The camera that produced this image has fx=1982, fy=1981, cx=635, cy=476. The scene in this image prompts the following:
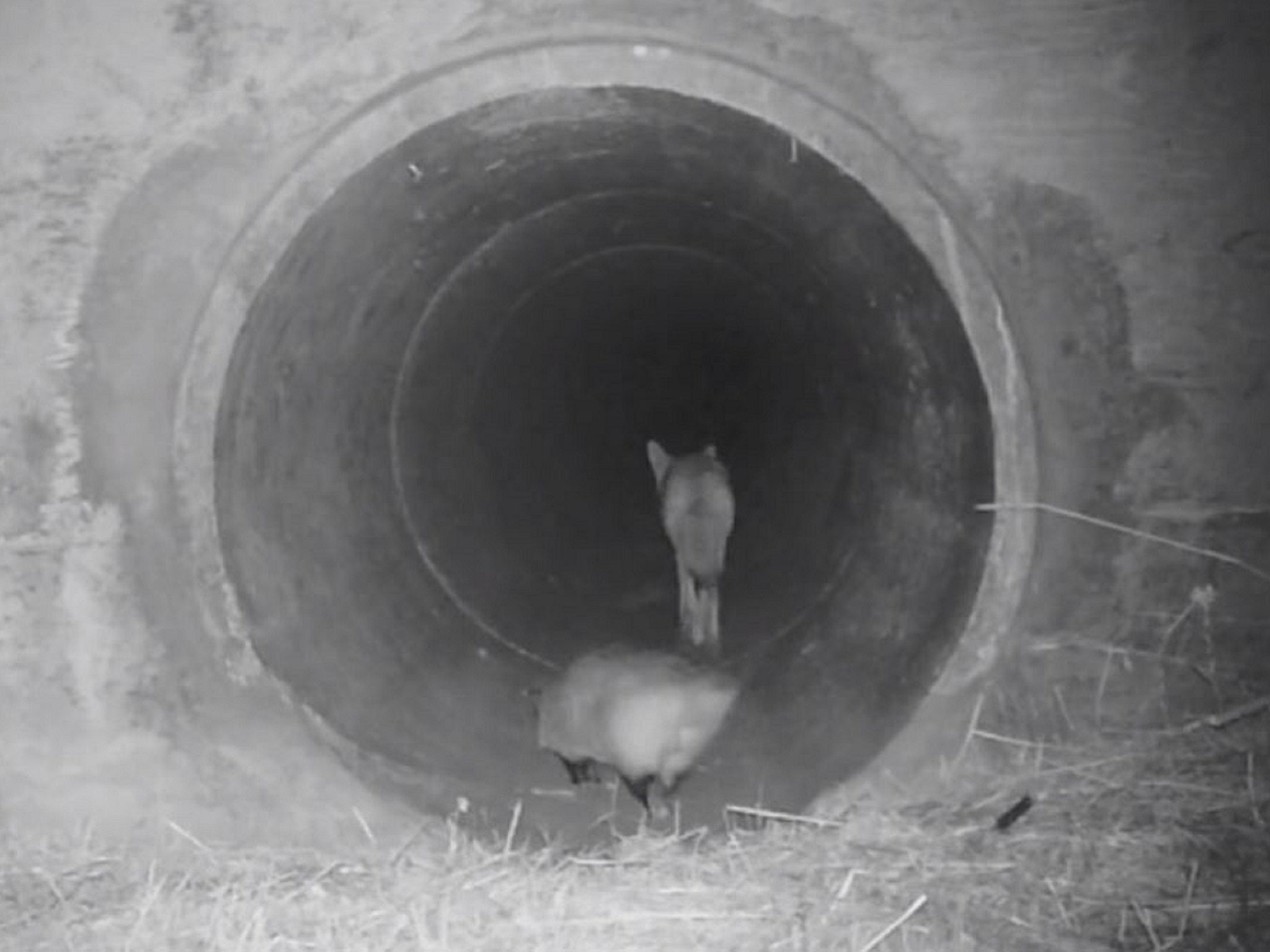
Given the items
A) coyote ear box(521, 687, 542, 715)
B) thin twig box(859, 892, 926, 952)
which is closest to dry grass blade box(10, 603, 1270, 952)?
thin twig box(859, 892, 926, 952)

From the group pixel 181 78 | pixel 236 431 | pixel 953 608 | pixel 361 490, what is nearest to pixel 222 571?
pixel 236 431

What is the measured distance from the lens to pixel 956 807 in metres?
4.69

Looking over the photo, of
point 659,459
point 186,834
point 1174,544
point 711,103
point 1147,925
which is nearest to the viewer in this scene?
point 1147,925

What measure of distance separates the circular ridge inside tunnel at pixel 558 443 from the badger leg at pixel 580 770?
33mm

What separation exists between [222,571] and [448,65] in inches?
51.6

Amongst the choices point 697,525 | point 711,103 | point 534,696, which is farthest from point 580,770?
point 711,103

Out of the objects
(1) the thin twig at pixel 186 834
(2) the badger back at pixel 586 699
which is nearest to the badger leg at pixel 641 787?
(2) the badger back at pixel 586 699

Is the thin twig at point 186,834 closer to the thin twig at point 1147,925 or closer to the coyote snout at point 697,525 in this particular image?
the coyote snout at point 697,525

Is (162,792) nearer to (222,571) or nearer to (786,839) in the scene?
(222,571)

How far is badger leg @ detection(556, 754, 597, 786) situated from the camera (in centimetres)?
529

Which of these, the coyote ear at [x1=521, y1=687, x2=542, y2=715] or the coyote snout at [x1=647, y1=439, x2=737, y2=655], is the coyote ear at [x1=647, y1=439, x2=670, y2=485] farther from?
the coyote ear at [x1=521, y1=687, x2=542, y2=715]

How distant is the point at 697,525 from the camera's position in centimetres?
650

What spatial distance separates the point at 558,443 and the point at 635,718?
1758mm

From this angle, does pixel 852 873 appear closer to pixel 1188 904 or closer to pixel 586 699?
pixel 1188 904
